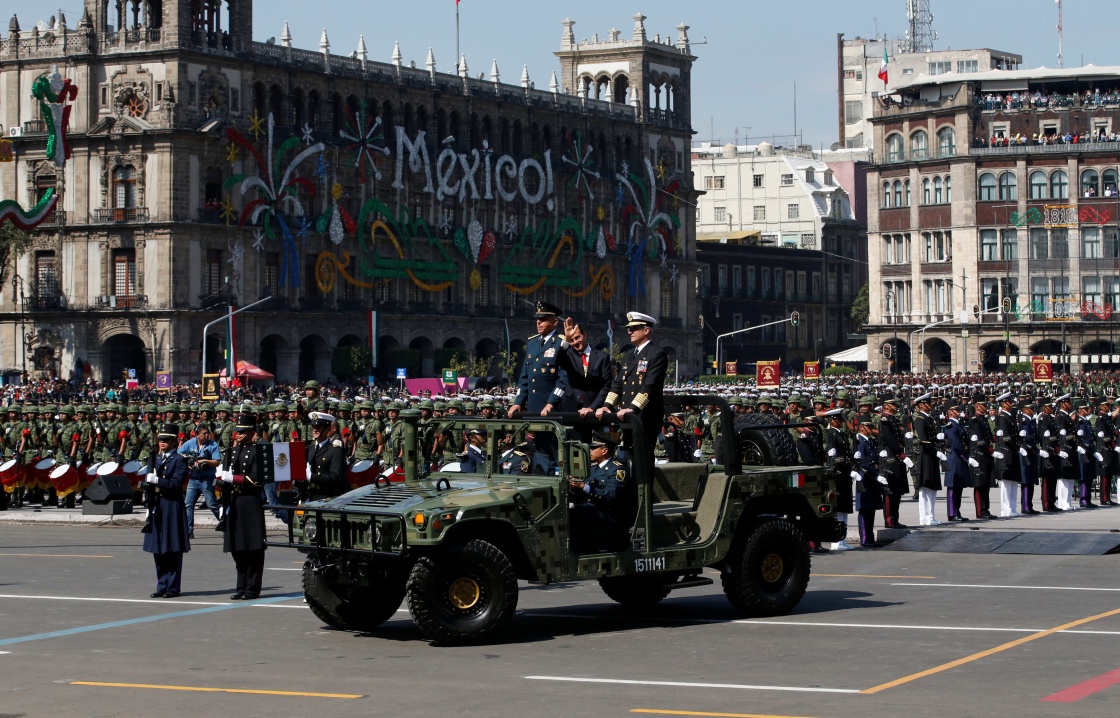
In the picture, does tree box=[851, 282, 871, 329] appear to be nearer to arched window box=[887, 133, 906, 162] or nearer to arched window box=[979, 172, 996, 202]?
arched window box=[887, 133, 906, 162]

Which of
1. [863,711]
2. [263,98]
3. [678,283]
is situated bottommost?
[863,711]

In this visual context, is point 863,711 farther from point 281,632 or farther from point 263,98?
point 263,98

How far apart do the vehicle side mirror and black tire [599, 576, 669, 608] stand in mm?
1808

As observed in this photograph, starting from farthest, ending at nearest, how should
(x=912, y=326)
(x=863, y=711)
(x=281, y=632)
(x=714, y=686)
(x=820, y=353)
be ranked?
(x=820, y=353), (x=912, y=326), (x=281, y=632), (x=714, y=686), (x=863, y=711)

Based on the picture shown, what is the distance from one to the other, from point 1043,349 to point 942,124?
13513 mm

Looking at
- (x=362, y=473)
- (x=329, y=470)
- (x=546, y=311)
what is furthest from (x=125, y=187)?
(x=546, y=311)

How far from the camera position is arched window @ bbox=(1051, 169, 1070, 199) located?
101750 millimetres

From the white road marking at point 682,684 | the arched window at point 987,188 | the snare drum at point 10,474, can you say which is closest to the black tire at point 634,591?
the white road marking at point 682,684

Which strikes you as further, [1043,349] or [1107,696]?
[1043,349]

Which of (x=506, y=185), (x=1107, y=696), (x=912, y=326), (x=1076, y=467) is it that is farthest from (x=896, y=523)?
(x=912, y=326)

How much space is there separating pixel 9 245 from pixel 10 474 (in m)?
48.1

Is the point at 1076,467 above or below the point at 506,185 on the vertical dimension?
below

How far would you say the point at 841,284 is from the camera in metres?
132

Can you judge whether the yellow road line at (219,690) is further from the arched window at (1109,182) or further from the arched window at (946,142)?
the arched window at (946,142)
